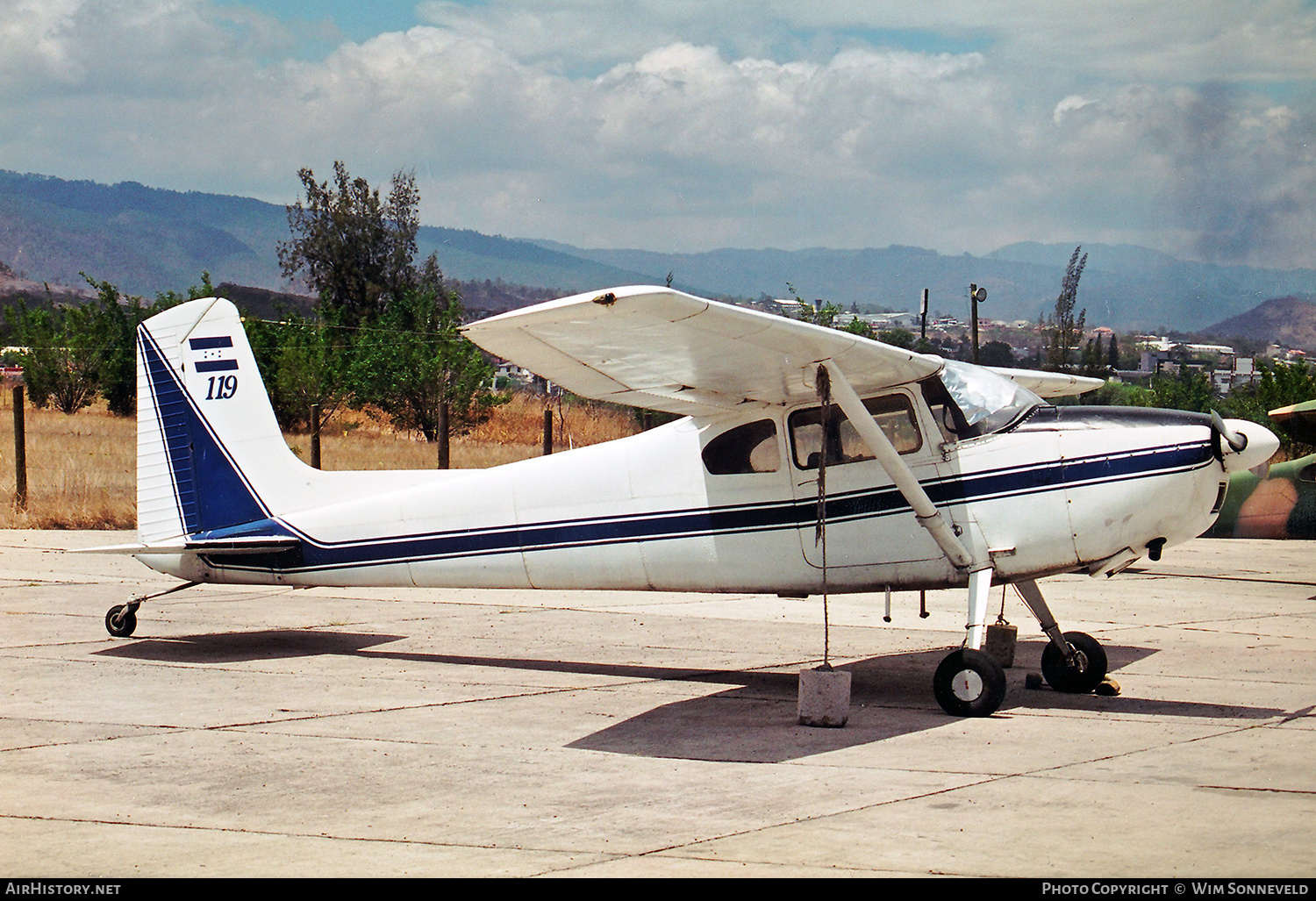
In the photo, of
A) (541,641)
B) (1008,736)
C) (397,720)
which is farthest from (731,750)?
(541,641)

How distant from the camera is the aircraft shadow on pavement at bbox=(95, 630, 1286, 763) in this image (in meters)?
7.25

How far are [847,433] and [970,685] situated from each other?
6.00 ft

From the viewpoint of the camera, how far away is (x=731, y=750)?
7066mm

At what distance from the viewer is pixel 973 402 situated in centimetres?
834

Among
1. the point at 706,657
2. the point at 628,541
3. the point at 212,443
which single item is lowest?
the point at 706,657

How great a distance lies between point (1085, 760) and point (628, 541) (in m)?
3.52

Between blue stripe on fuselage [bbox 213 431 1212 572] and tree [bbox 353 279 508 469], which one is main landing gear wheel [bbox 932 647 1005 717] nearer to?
blue stripe on fuselage [bbox 213 431 1212 572]

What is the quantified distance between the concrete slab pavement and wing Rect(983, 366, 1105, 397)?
7.01 ft

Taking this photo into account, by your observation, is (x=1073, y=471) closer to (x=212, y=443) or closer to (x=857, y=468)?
(x=857, y=468)

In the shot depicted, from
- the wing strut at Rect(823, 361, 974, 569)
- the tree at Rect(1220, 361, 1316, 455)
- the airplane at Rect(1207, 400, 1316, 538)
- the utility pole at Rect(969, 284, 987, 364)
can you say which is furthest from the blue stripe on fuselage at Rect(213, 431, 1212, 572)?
the tree at Rect(1220, 361, 1316, 455)

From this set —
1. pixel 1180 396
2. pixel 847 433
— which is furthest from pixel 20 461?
pixel 1180 396

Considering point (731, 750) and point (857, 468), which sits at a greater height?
point (857, 468)

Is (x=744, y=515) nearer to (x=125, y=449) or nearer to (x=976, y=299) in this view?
(x=976, y=299)

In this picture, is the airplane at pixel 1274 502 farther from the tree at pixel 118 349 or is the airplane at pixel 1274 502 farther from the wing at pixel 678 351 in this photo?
the tree at pixel 118 349
